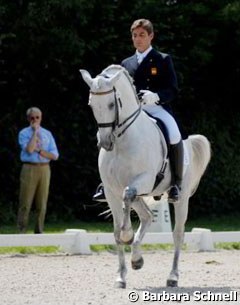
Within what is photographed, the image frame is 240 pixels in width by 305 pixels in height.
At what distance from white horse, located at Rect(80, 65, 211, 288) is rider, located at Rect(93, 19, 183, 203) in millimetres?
155

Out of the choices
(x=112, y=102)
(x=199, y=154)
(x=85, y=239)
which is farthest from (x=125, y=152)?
(x=85, y=239)

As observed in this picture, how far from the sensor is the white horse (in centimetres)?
910

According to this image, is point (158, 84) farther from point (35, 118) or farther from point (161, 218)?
point (161, 218)

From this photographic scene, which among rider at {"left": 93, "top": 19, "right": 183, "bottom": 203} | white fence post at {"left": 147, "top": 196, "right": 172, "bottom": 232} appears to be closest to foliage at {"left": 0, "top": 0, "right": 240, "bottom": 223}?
white fence post at {"left": 147, "top": 196, "right": 172, "bottom": 232}

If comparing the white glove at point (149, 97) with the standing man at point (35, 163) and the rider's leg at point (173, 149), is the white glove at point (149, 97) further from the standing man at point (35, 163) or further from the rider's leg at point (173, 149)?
the standing man at point (35, 163)

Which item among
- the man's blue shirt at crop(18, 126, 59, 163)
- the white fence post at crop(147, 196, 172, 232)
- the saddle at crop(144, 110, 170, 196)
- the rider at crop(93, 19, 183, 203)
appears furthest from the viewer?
the white fence post at crop(147, 196, 172, 232)

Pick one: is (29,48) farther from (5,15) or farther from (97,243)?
(97,243)

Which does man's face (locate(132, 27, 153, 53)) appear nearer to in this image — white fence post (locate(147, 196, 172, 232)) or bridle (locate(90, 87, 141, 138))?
bridle (locate(90, 87, 141, 138))

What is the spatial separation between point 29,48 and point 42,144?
11.8 feet

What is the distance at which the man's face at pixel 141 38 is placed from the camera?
10.0m

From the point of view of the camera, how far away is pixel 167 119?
33.6 feet

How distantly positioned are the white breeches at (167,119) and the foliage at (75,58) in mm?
7428

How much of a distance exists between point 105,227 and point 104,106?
363 inches

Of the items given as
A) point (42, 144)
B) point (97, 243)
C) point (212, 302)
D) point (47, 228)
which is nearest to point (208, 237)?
point (97, 243)
